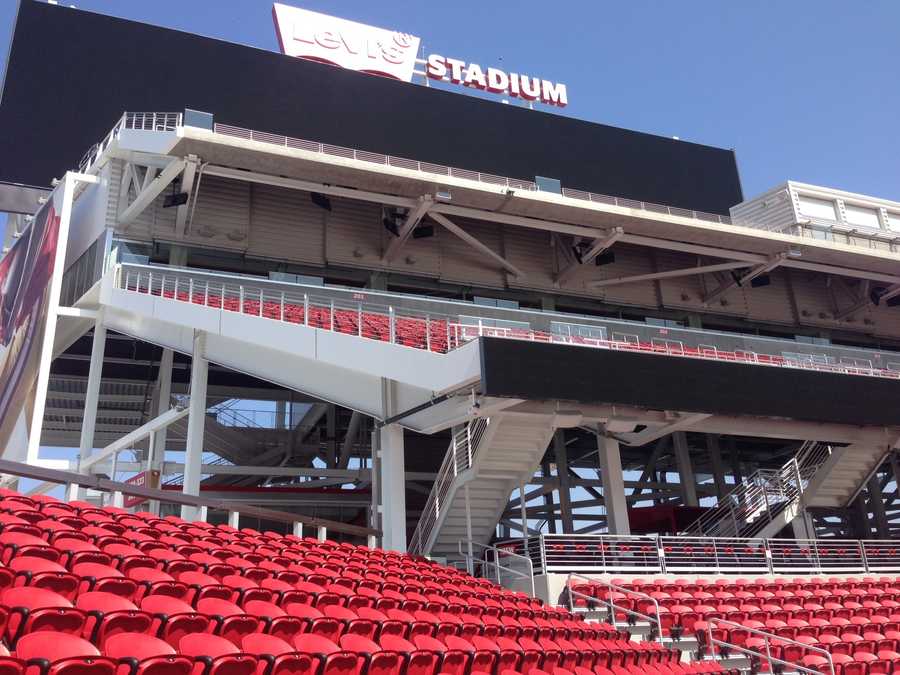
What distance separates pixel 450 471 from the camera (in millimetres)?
16844

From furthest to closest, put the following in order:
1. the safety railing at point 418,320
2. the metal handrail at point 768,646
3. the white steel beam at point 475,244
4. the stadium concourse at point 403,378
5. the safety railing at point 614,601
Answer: the white steel beam at point 475,244 → the safety railing at point 418,320 → the safety railing at point 614,601 → the metal handrail at point 768,646 → the stadium concourse at point 403,378

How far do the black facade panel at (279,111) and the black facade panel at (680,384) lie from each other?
1554 cm

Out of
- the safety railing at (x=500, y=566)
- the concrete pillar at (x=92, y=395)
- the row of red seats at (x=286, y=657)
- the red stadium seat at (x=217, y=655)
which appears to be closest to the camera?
the row of red seats at (x=286, y=657)

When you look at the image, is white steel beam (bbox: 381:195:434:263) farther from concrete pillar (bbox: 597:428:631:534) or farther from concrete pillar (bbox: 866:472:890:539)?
concrete pillar (bbox: 866:472:890:539)

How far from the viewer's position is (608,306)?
27.7m

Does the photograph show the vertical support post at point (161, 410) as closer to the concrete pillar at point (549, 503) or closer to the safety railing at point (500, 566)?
the safety railing at point (500, 566)

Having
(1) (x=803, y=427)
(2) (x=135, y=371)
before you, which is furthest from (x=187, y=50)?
(1) (x=803, y=427)

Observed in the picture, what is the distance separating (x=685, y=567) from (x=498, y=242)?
519 inches

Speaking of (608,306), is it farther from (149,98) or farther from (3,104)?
(3,104)

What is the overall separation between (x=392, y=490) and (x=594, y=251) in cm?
1256

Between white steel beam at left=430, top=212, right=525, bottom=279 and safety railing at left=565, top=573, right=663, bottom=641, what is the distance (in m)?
12.3

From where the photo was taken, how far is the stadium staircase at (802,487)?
20.1m

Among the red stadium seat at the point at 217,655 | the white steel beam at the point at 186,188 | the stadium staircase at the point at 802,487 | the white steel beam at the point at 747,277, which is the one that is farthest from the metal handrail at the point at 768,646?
the white steel beam at the point at 747,277

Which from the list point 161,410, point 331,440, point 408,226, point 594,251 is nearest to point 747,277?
point 594,251
